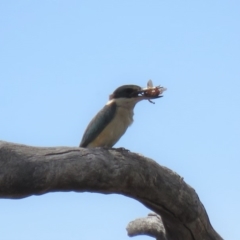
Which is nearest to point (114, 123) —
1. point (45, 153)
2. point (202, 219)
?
point (202, 219)

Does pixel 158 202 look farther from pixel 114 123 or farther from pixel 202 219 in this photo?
pixel 114 123

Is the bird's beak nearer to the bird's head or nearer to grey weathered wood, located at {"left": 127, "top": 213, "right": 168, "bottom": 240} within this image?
the bird's head

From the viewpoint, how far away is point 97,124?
257 inches

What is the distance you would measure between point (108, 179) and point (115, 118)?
60.5 inches

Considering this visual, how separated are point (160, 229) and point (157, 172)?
97 centimetres

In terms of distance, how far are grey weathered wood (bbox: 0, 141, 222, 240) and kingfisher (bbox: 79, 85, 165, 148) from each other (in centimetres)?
103

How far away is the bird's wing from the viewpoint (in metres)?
6.49

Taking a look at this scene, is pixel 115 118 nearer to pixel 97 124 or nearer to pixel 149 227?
pixel 97 124

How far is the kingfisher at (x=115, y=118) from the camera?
650 centimetres

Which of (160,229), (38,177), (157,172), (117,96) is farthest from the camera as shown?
(117,96)

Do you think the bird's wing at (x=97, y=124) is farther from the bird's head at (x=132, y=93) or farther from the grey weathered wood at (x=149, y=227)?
the grey weathered wood at (x=149, y=227)

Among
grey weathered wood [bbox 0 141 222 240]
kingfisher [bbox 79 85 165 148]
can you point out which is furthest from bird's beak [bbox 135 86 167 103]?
grey weathered wood [bbox 0 141 222 240]

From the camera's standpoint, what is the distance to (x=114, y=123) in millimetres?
6547

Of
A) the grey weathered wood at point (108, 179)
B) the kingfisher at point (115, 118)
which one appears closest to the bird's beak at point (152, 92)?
the kingfisher at point (115, 118)
